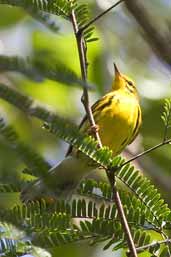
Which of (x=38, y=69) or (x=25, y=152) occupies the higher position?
(x=38, y=69)

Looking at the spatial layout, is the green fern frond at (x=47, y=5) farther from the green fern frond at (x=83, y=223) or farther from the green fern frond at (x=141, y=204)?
the green fern frond at (x=141, y=204)

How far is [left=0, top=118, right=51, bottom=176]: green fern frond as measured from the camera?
0.91m

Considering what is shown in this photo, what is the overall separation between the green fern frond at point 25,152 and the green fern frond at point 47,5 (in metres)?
0.22

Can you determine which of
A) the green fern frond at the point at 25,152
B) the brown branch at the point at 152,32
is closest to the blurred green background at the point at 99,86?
the brown branch at the point at 152,32

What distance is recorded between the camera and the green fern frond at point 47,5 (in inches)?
40.6

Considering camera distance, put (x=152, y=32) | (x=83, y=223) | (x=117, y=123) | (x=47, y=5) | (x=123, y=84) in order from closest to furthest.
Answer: (x=47, y=5) < (x=83, y=223) < (x=152, y=32) < (x=117, y=123) < (x=123, y=84)

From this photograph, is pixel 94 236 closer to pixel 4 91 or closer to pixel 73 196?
pixel 73 196

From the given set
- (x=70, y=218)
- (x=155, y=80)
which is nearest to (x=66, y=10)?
(x=70, y=218)

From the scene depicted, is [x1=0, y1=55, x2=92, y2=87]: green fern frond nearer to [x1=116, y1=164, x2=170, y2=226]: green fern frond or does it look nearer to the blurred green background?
[x1=116, y1=164, x2=170, y2=226]: green fern frond

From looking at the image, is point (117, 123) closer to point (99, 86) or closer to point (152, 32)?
point (99, 86)

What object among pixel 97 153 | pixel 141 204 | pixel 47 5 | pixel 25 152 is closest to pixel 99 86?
pixel 141 204

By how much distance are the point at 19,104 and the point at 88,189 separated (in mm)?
1137

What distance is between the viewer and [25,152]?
0.95 meters

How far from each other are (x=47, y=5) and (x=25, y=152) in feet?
1.42
